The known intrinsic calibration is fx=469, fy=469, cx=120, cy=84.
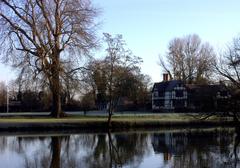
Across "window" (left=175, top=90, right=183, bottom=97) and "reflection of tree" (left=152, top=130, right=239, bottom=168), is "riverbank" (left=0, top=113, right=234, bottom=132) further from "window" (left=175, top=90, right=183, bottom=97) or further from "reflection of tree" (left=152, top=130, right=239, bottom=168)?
"window" (left=175, top=90, right=183, bottom=97)

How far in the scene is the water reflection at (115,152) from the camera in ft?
70.5

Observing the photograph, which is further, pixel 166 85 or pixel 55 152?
pixel 166 85

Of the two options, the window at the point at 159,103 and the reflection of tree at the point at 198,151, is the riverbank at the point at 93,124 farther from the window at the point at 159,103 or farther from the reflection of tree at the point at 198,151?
the window at the point at 159,103

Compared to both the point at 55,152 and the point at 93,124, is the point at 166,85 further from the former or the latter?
the point at 55,152

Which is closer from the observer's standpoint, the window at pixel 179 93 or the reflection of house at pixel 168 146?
the reflection of house at pixel 168 146

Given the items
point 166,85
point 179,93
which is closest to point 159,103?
point 166,85

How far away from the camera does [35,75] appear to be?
47250 millimetres

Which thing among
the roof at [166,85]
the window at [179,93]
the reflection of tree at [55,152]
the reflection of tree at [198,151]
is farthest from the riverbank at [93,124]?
the roof at [166,85]

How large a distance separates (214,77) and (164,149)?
49.4 ft

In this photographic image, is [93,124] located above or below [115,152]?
above

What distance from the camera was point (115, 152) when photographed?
86.4 feet

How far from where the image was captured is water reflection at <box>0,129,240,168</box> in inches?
846

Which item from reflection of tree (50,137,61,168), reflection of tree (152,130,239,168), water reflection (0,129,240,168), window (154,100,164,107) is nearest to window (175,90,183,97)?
A: window (154,100,164,107)

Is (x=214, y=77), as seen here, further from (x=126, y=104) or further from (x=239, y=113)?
(x=126, y=104)
